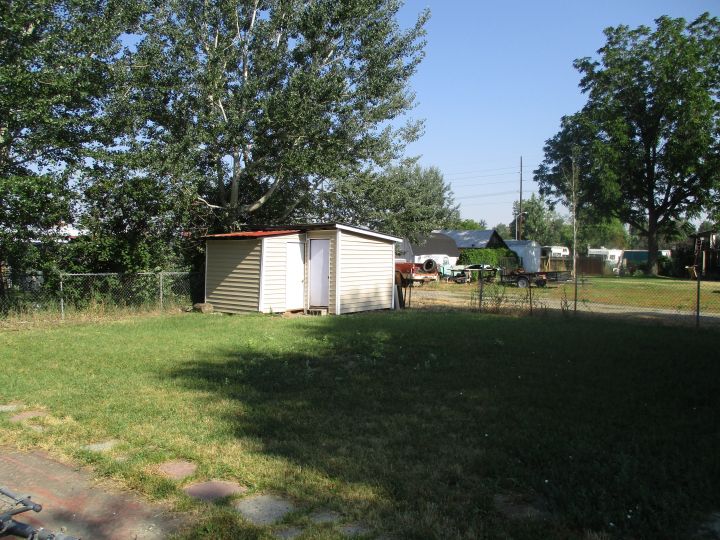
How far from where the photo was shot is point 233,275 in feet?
50.5

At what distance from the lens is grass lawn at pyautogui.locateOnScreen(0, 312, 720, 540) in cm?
332

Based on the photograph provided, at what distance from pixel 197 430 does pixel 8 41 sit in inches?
472

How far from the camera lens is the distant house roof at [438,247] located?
40750mm

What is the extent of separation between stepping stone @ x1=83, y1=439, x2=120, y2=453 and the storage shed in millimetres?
10099

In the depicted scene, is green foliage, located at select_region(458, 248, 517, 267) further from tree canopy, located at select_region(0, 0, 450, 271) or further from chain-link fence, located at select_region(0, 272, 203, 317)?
chain-link fence, located at select_region(0, 272, 203, 317)

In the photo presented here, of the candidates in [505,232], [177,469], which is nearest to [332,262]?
[177,469]

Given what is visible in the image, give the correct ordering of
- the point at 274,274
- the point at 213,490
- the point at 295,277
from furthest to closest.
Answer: the point at 295,277 → the point at 274,274 → the point at 213,490

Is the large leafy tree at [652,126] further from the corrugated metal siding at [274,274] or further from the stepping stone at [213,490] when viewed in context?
the stepping stone at [213,490]

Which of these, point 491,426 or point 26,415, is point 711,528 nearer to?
point 491,426

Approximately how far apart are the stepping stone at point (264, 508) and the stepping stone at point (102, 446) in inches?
63.4

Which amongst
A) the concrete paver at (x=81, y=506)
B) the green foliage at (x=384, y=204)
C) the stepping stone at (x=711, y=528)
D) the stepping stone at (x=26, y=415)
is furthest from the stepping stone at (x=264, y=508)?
the green foliage at (x=384, y=204)

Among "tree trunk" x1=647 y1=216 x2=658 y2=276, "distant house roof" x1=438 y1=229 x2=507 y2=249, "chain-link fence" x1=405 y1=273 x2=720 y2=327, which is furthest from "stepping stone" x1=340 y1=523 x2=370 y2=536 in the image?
"tree trunk" x1=647 y1=216 x2=658 y2=276

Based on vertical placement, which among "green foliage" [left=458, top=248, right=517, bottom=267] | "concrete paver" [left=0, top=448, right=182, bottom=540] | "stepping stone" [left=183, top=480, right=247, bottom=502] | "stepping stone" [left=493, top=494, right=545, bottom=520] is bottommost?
"concrete paver" [left=0, top=448, right=182, bottom=540]

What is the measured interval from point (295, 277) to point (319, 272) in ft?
2.26
